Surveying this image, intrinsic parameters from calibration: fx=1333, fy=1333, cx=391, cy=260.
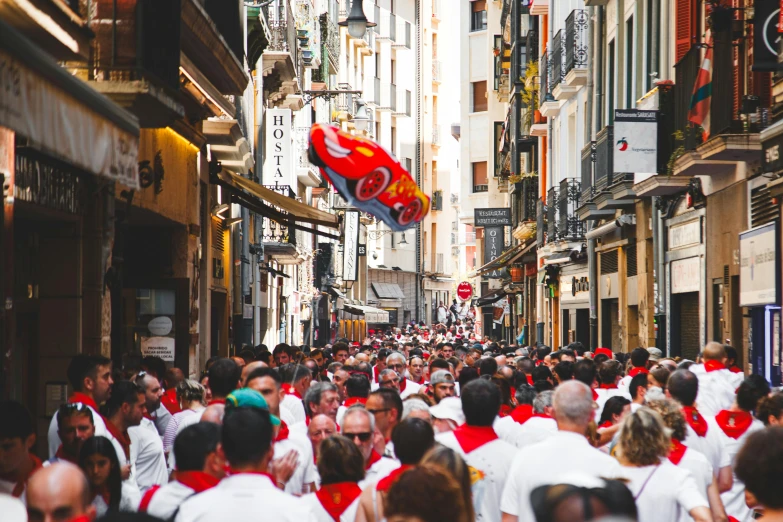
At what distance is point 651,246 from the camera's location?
23266 millimetres

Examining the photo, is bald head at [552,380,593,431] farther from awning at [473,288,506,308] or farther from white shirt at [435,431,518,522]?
awning at [473,288,506,308]

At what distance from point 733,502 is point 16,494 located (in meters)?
4.41

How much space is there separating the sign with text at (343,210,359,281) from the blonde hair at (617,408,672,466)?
140ft

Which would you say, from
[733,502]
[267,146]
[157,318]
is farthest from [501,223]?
[733,502]

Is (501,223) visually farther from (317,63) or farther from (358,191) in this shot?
(358,191)

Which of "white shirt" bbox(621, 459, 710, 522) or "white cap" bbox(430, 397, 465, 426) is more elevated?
"white cap" bbox(430, 397, 465, 426)

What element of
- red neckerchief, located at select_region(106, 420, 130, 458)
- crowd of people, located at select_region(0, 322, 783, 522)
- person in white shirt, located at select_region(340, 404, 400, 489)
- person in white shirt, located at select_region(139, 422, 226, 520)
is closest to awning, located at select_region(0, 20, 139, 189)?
crowd of people, located at select_region(0, 322, 783, 522)

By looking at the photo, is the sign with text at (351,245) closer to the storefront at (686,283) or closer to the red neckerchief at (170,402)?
the storefront at (686,283)

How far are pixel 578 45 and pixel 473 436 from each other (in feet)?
75.0

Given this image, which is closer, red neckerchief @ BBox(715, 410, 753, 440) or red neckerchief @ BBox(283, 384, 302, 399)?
red neckerchief @ BBox(715, 410, 753, 440)

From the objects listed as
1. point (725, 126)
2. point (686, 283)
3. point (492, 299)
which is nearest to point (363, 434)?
point (725, 126)

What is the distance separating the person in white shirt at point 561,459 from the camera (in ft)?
20.4

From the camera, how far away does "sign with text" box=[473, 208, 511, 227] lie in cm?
4822

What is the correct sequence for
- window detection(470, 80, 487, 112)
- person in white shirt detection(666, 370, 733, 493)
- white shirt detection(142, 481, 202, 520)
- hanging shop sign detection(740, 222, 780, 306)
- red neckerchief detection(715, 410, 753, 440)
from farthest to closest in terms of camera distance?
1. window detection(470, 80, 487, 112)
2. hanging shop sign detection(740, 222, 780, 306)
3. red neckerchief detection(715, 410, 753, 440)
4. person in white shirt detection(666, 370, 733, 493)
5. white shirt detection(142, 481, 202, 520)
